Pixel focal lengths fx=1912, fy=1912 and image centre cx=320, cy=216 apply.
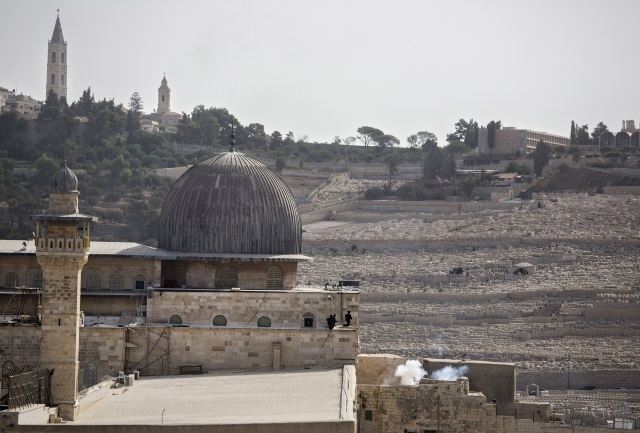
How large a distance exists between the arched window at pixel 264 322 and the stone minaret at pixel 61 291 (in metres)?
5.95

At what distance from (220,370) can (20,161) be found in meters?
81.1

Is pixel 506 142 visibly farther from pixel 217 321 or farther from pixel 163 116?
pixel 217 321

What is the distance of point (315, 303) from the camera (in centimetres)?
3812

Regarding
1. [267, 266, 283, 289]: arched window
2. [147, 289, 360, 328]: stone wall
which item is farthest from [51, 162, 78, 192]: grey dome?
A: [267, 266, 283, 289]: arched window

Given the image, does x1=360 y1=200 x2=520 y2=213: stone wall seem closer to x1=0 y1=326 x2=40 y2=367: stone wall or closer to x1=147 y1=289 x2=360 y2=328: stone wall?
x1=147 y1=289 x2=360 y2=328: stone wall

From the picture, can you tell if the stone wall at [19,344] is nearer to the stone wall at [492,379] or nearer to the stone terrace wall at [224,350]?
the stone terrace wall at [224,350]

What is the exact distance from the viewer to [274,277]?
39656mm

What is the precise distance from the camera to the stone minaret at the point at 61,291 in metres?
32.2

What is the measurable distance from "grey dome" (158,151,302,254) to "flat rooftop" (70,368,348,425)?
422cm

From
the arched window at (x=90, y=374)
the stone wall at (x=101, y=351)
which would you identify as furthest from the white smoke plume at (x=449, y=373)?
the arched window at (x=90, y=374)

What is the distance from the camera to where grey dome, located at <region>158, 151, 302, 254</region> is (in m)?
39.6

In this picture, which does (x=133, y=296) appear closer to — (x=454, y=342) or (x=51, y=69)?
(x=454, y=342)

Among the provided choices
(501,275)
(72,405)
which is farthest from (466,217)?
(72,405)

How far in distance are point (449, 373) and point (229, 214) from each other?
232 inches
